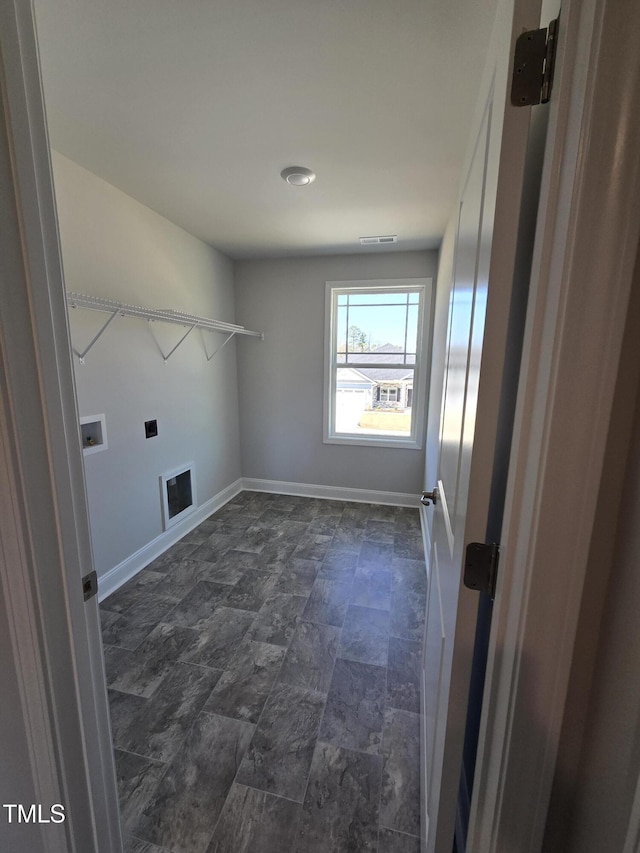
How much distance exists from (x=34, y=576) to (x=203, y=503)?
9.11 ft

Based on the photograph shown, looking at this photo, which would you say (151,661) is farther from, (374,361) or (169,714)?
(374,361)

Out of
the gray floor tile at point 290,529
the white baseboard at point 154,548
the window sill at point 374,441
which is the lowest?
the gray floor tile at point 290,529

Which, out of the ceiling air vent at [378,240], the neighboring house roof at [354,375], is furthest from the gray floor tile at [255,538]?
the ceiling air vent at [378,240]

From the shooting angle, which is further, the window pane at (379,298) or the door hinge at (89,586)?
the window pane at (379,298)

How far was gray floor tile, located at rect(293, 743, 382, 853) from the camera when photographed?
1.12 m

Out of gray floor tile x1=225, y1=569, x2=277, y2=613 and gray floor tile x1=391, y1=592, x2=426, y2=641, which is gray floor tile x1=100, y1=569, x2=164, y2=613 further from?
gray floor tile x1=391, y1=592, x2=426, y2=641

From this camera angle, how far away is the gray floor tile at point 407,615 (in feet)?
6.53

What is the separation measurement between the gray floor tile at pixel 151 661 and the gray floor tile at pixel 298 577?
647 millimetres

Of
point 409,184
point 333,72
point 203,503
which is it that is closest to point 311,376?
point 203,503

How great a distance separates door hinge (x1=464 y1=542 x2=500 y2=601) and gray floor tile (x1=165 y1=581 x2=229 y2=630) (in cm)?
185

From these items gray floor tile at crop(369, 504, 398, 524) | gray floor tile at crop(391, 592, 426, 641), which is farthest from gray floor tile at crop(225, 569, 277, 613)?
gray floor tile at crop(369, 504, 398, 524)

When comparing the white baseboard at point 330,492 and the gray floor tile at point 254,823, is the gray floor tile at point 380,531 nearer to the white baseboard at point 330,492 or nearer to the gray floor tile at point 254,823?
the white baseboard at point 330,492

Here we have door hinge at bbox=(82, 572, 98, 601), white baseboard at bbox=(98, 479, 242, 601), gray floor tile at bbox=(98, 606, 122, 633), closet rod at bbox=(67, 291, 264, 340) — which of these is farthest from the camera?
Result: white baseboard at bbox=(98, 479, 242, 601)

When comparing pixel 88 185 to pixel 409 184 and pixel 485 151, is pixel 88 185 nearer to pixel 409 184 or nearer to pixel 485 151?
pixel 409 184
